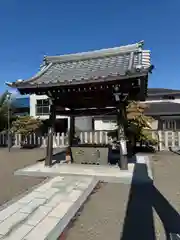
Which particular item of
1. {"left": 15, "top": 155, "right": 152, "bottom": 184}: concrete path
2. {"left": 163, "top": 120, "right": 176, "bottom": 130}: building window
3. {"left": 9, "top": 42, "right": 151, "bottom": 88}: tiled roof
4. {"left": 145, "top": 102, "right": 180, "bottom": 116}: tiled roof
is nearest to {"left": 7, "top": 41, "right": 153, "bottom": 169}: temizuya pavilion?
{"left": 9, "top": 42, "right": 151, "bottom": 88}: tiled roof

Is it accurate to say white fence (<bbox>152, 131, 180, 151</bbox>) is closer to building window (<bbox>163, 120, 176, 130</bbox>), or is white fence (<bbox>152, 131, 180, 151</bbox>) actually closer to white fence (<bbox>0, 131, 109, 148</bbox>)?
white fence (<bbox>0, 131, 109, 148</bbox>)

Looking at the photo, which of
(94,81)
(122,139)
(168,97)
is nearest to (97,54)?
(94,81)

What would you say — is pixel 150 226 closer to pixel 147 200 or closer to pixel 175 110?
pixel 147 200

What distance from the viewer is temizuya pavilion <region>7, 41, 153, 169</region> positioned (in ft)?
21.4

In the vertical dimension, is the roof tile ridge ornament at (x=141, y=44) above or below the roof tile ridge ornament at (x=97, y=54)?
above

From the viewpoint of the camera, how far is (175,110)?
70.1 ft

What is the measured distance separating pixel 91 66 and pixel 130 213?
18.7 feet

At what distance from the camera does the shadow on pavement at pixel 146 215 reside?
319 centimetres

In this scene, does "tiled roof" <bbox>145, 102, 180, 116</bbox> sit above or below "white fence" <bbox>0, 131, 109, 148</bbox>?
above

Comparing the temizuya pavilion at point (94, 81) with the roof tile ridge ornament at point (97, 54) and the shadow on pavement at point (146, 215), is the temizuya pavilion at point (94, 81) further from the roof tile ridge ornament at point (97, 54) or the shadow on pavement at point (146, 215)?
the shadow on pavement at point (146, 215)

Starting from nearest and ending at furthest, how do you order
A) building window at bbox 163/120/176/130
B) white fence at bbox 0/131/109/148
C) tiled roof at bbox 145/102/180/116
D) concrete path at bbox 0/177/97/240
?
concrete path at bbox 0/177/97/240 → white fence at bbox 0/131/109/148 → tiled roof at bbox 145/102/180/116 → building window at bbox 163/120/176/130

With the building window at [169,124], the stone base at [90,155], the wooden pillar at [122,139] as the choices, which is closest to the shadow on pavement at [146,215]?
the wooden pillar at [122,139]

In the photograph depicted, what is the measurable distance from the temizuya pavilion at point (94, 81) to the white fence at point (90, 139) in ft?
15.5

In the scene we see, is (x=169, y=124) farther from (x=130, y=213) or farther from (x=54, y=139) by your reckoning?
(x=130, y=213)
